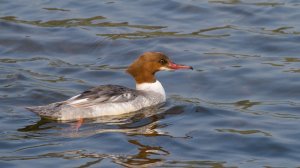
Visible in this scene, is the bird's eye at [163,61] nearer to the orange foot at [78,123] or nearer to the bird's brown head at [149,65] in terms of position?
the bird's brown head at [149,65]

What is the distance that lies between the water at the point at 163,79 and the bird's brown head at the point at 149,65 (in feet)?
1.65

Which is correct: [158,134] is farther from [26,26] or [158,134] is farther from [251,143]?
[26,26]

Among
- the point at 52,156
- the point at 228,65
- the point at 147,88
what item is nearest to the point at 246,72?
→ the point at 228,65

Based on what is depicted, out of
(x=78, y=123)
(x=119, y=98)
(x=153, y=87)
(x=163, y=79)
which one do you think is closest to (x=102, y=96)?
(x=119, y=98)

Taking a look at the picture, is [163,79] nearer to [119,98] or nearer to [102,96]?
[119,98]

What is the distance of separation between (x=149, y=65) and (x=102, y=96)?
1.10m

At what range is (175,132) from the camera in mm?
11133

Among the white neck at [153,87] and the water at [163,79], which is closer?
the water at [163,79]

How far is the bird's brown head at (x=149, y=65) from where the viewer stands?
12.8 metres

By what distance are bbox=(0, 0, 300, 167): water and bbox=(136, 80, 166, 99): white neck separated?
23 centimetres

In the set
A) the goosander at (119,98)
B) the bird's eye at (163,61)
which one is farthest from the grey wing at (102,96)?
the bird's eye at (163,61)

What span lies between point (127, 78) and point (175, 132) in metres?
3.00

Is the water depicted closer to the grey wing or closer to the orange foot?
the orange foot

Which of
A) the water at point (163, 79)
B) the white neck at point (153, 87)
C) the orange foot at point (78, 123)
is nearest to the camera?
the water at point (163, 79)
